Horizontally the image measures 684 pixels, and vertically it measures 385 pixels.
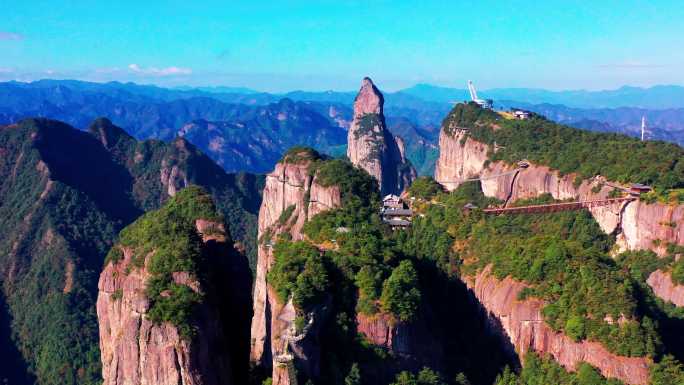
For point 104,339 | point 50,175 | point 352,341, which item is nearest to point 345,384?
point 352,341

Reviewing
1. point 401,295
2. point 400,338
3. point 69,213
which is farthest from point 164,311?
point 69,213

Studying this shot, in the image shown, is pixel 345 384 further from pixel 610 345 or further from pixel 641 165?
pixel 641 165

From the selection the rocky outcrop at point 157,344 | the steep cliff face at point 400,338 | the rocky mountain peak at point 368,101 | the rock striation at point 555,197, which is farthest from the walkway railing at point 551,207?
the rocky mountain peak at point 368,101

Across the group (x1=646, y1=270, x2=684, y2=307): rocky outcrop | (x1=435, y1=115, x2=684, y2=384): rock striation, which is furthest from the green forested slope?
(x1=646, y1=270, x2=684, y2=307): rocky outcrop

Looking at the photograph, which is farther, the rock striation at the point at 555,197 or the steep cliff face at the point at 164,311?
the rock striation at the point at 555,197

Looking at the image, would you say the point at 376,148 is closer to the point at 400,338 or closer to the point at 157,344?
the point at 400,338

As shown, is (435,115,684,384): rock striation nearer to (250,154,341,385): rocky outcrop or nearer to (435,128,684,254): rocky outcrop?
(435,128,684,254): rocky outcrop

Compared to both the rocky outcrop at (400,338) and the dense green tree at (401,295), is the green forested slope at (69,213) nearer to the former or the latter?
the rocky outcrop at (400,338)
